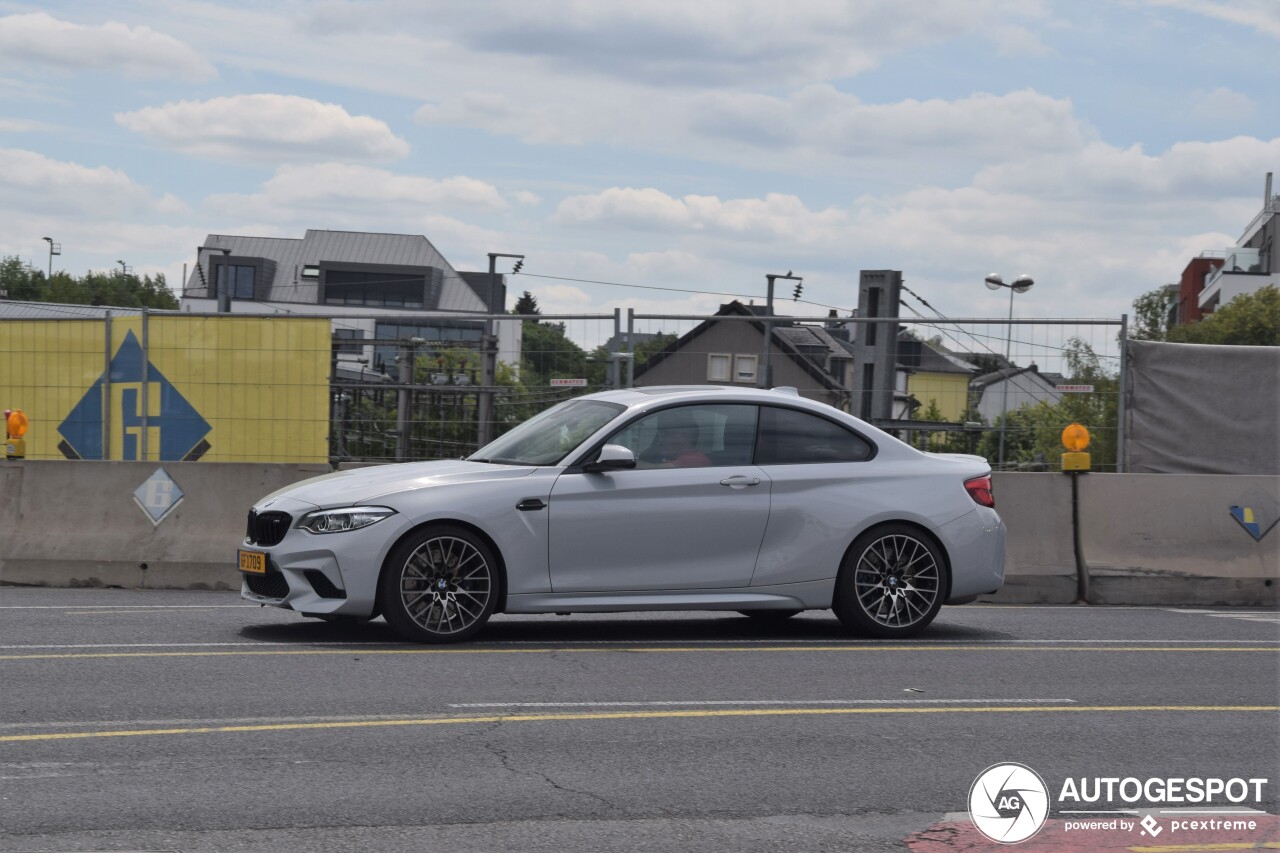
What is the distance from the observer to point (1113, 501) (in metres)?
13.4

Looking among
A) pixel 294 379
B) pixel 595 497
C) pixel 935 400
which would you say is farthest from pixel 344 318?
pixel 595 497

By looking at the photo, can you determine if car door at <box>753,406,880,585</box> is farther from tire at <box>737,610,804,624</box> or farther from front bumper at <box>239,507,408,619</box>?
front bumper at <box>239,507,408,619</box>

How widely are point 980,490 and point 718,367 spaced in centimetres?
407

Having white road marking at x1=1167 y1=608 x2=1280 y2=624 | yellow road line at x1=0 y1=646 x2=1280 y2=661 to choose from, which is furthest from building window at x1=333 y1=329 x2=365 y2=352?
white road marking at x1=1167 y1=608 x2=1280 y2=624

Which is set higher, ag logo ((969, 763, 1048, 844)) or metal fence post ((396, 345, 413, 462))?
metal fence post ((396, 345, 413, 462))

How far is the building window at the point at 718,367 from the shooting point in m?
13.2

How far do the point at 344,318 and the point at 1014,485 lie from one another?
6.62 m

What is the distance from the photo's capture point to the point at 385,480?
9328mm

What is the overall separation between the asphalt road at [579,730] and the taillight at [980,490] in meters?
0.89

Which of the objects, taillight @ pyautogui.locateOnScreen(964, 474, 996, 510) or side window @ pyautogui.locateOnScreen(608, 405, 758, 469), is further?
taillight @ pyautogui.locateOnScreen(964, 474, 996, 510)

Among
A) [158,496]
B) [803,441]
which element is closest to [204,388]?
[158,496]

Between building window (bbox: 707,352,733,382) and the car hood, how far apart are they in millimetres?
3702

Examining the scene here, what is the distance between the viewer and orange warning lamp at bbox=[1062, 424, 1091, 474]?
44.1 ft

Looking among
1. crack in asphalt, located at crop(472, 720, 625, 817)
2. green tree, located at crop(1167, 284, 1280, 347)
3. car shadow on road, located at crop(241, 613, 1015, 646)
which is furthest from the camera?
green tree, located at crop(1167, 284, 1280, 347)
